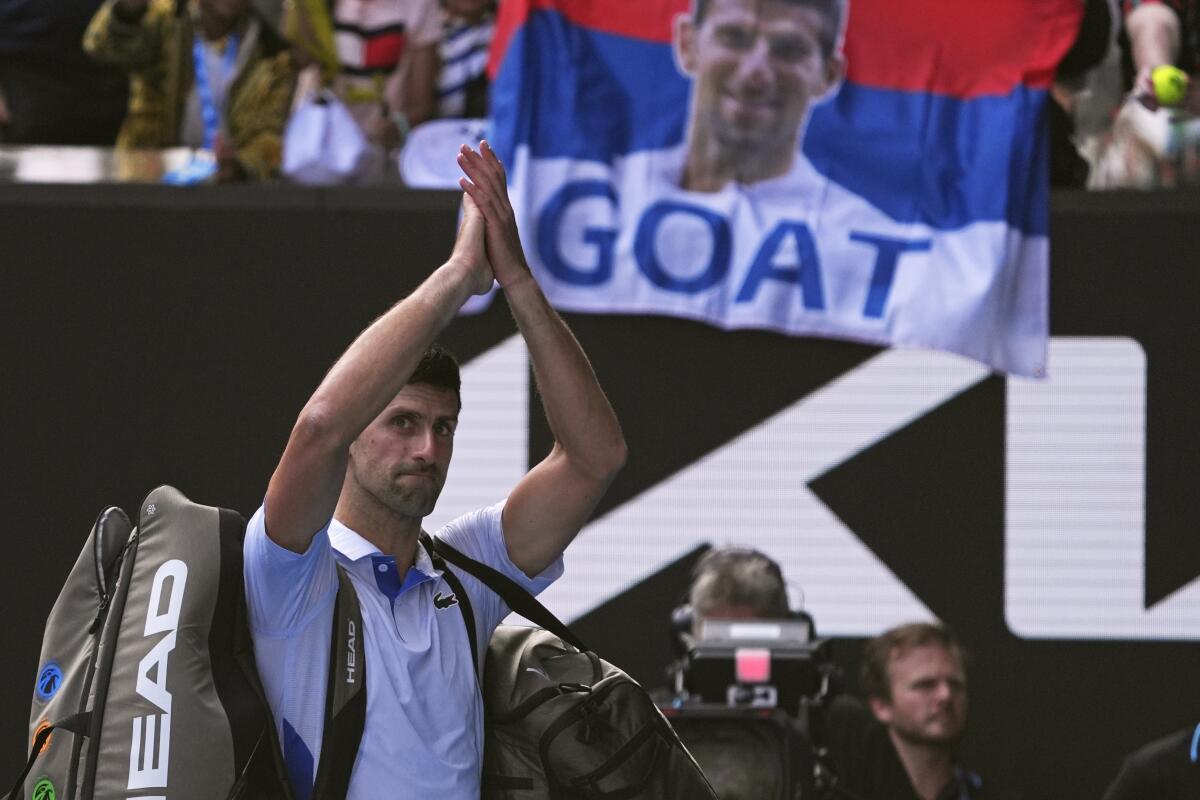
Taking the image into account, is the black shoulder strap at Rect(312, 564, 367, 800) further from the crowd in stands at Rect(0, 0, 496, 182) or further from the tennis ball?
the tennis ball

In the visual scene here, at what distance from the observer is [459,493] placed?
582cm

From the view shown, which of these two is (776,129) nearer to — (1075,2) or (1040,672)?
(1075,2)

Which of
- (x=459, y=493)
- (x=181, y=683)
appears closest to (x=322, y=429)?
(x=181, y=683)

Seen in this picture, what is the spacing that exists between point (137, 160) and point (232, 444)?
99 centimetres

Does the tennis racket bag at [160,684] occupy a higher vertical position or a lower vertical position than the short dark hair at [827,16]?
lower

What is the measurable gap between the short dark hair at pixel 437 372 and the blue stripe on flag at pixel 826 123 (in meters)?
2.78

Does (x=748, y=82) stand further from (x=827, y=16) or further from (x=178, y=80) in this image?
(x=178, y=80)

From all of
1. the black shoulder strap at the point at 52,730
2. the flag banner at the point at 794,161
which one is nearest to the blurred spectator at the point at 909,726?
the flag banner at the point at 794,161

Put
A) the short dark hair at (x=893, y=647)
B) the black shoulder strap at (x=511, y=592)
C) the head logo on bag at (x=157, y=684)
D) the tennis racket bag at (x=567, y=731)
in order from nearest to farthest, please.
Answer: the head logo on bag at (x=157, y=684), the tennis racket bag at (x=567, y=731), the black shoulder strap at (x=511, y=592), the short dark hair at (x=893, y=647)

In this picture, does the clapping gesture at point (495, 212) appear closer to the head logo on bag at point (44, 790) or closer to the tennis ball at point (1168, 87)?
the head logo on bag at point (44, 790)

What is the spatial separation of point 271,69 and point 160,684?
385 centimetres

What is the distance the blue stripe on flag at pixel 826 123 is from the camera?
583cm

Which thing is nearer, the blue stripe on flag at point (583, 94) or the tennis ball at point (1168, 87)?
the tennis ball at point (1168, 87)

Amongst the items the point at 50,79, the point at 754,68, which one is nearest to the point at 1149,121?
the point at 754,68
